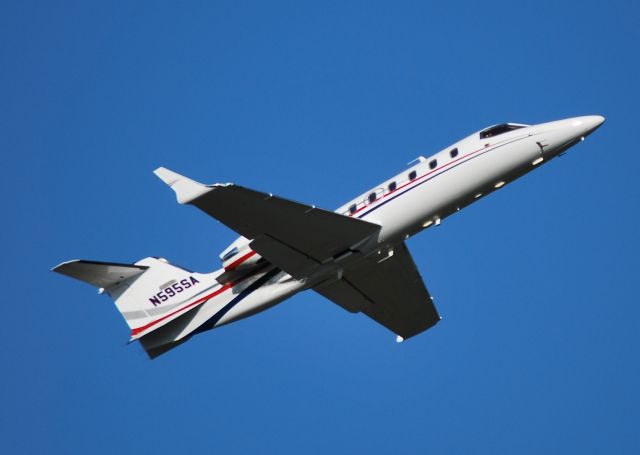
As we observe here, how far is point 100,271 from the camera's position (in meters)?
27.0

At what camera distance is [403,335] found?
1177 inches

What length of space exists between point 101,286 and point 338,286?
243 inches

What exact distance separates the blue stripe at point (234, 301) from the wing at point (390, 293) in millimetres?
1529

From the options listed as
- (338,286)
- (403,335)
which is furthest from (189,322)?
(403,335)

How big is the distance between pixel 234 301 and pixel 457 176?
642 cm

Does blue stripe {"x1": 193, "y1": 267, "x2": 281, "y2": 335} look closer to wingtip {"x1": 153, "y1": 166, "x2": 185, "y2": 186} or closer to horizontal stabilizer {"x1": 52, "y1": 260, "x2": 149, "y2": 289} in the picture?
horizontal stabilizer {"x1": 52, "y1": 260, "x2": 149, "y2": 289}

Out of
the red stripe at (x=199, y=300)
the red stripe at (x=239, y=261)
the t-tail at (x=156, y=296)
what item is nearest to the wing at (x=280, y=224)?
the red stripe at (x=239, y=261)

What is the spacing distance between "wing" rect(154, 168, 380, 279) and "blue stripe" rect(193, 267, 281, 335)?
2.97ft

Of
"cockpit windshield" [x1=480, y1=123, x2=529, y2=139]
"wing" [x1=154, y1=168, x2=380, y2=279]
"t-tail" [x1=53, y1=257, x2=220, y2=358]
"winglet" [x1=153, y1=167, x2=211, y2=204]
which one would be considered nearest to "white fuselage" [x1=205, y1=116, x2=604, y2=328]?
"cockpit windshield" [x1=480, y1=123, x2=529, y2=139]

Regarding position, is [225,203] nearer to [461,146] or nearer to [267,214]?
[267,214]

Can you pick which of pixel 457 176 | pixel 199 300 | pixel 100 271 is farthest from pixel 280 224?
pixel 100 271

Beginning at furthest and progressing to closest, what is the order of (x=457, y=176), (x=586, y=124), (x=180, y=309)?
(x=180, y=309)
(x=457, y=176)
(x=586, y=124)

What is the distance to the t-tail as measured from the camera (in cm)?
2706

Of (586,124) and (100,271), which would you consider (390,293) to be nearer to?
(586,124)
